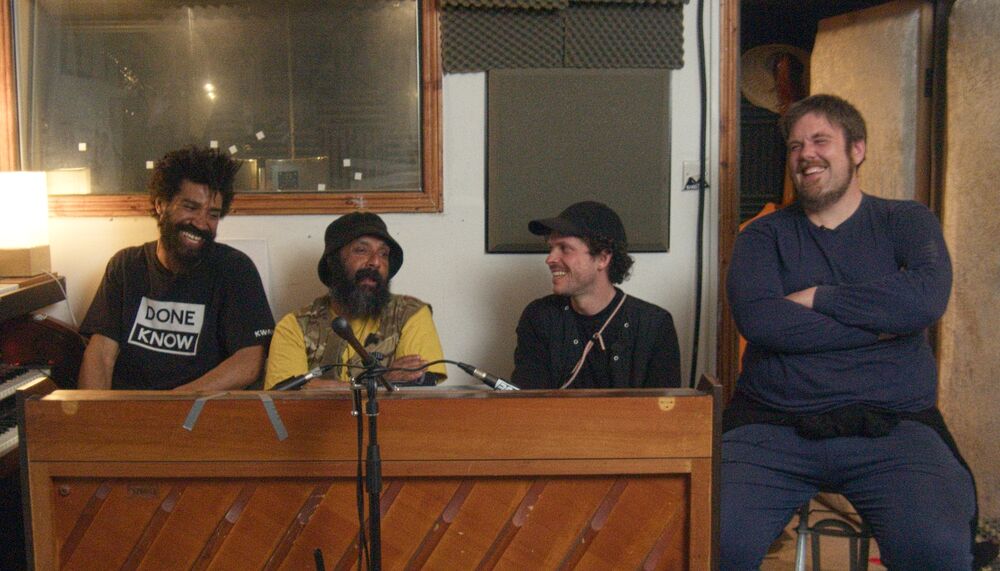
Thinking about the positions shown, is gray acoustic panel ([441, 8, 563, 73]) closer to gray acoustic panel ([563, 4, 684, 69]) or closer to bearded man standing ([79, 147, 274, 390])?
gray acoustic panel ([563, 4, 684, 69])

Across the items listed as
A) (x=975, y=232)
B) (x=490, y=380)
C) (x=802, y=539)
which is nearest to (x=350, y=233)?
(x=490, y=380)

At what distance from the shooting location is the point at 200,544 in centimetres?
189

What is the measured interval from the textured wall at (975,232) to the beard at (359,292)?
213 centimetres

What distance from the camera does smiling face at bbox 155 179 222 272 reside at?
320cm

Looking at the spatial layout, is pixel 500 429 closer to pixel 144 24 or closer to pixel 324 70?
pixel 324 70

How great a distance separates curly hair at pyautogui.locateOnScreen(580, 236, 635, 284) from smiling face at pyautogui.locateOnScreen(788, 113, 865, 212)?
1.94ft

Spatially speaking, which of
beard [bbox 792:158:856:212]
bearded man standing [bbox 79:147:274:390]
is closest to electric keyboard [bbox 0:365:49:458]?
bearded man standing [bbox 79:147:274:390]

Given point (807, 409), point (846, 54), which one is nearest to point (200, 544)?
point (807, 409)

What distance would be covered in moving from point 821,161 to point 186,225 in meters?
2.02

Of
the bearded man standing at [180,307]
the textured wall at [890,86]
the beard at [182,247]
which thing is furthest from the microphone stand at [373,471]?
the textured wall at [890,86]

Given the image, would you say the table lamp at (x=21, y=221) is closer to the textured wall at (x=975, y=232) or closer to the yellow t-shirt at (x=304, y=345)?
the yellow t-shirt at (x=304, y=345)

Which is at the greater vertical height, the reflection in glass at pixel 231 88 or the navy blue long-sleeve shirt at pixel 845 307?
the reflection in glass at pixel 231 88

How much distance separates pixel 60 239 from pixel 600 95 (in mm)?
2106

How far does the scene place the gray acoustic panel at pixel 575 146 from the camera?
11.6 ft
